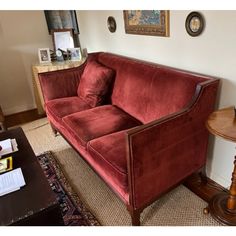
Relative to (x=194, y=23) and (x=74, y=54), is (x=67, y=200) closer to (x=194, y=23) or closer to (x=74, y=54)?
(x=194, y=23)

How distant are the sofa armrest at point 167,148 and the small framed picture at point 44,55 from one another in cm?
244

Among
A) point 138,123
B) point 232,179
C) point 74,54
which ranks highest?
point 74,54

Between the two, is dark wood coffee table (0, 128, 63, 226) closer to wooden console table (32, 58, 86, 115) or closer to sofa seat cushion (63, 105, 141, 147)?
sofa seat cushion (63, 105, 141, 147)

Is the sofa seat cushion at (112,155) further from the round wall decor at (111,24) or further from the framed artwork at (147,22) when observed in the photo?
the round wall decor at (111,24)

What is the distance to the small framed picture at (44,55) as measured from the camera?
10.7 ft

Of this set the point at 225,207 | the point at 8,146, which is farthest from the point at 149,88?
the point at 8,146

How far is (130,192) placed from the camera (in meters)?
1.39

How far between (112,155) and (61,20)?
8.57ft

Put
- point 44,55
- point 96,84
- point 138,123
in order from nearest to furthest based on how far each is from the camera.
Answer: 1. point 138,123
2. point 96,84
3. point 44,55

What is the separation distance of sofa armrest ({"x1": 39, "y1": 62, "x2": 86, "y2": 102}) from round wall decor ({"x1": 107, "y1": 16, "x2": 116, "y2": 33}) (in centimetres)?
56

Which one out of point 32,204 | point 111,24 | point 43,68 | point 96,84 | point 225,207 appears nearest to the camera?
point 32,204

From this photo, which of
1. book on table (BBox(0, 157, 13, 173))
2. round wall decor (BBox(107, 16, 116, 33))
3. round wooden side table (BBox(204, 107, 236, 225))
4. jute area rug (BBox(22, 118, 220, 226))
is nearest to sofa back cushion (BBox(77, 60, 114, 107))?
round wall decor (BBox(107, 16, 116, 33))

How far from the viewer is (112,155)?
1.52m

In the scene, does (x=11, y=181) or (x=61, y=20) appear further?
(x=61, y=20)
